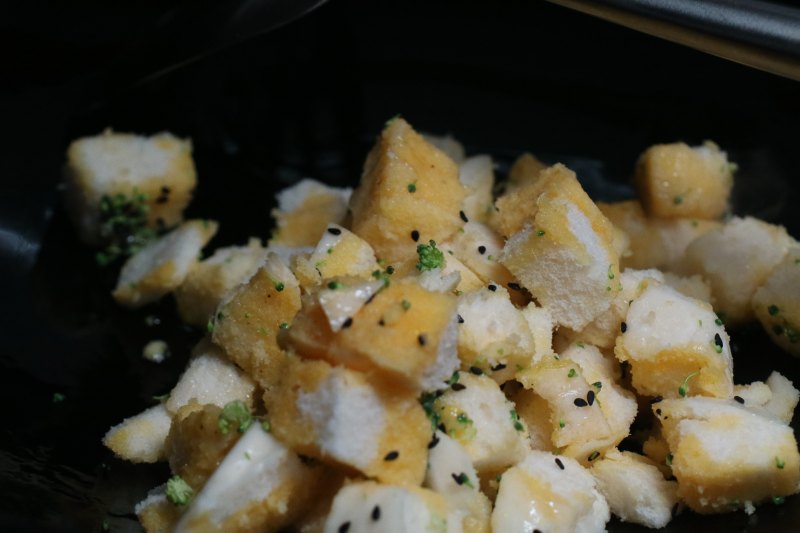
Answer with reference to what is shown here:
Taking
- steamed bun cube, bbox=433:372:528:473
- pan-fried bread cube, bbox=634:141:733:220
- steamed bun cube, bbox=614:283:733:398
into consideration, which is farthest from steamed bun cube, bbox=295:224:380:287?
pan-fried bread cube, bbox=634:141:733:220

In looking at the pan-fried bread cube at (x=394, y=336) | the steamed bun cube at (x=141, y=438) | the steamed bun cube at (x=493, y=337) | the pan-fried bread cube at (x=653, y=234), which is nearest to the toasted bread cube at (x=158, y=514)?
the steamed bun cube at (x=141, y=438)

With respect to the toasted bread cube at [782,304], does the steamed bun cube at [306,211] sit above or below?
below

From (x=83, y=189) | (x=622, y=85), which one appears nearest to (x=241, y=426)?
(x=83, y=189)

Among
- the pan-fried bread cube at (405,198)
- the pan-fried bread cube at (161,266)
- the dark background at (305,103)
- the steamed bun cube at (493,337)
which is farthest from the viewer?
the dark background at (305,103)

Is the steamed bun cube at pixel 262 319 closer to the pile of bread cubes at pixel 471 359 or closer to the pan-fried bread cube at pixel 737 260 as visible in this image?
the pile of bread cubes at pixel 471 359

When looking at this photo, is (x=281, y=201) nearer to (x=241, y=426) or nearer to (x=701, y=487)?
(x=241, y=426)

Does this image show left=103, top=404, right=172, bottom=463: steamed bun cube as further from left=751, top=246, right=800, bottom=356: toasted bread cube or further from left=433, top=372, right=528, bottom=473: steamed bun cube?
left=751, top=246, right=800, bottom=356: toasted bread cube
